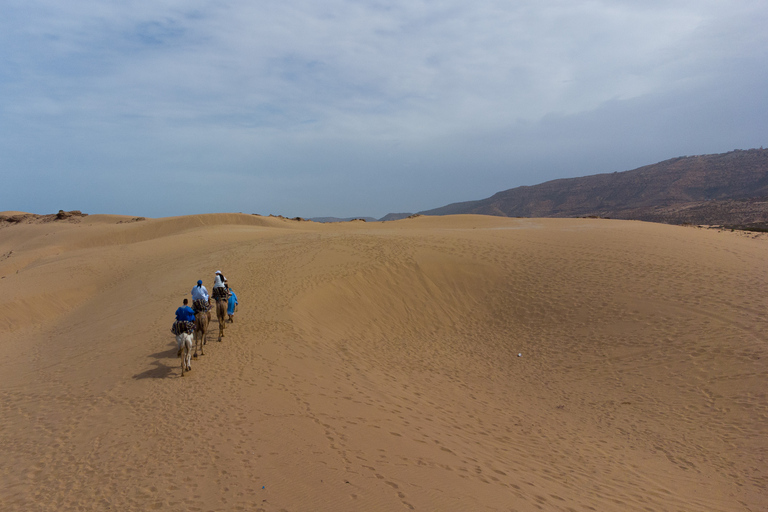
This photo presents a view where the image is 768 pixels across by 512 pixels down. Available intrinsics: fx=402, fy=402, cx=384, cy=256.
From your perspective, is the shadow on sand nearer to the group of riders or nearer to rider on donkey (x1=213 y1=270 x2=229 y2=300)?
the group of riders

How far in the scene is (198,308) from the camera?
10.6 m

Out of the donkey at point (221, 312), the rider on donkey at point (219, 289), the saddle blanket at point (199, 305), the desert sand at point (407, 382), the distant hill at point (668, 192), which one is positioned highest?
the distant hill at point (668, 192)

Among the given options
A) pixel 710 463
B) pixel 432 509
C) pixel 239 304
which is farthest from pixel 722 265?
pixel 239 304

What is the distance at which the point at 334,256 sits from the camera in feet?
64.4

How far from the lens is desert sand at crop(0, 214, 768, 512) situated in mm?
5664

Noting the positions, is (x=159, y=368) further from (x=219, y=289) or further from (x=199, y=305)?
(x=219, y=289)

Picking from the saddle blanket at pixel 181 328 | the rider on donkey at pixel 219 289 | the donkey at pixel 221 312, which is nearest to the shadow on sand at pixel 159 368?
the saddle blanket at pixel 181 328

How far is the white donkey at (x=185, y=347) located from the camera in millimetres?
8836

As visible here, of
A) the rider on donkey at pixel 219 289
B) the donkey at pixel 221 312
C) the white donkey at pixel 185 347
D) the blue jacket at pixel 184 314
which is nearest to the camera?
the white donkey at pixel 185 347

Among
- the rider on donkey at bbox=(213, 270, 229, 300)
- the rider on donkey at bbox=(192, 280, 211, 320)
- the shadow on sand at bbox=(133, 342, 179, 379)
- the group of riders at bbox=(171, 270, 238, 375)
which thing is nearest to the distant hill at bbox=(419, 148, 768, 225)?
the group of riders at bbox=(171, 270, 238, 375)

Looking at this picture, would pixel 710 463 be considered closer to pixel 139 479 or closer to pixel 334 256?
pixel 139 479

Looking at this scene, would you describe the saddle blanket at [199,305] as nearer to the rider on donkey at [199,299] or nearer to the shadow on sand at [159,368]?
the rider on donkey at [199,299]

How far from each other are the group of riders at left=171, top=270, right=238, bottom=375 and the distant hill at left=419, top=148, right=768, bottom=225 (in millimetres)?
57459

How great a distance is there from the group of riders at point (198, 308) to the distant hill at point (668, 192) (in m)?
57.5
